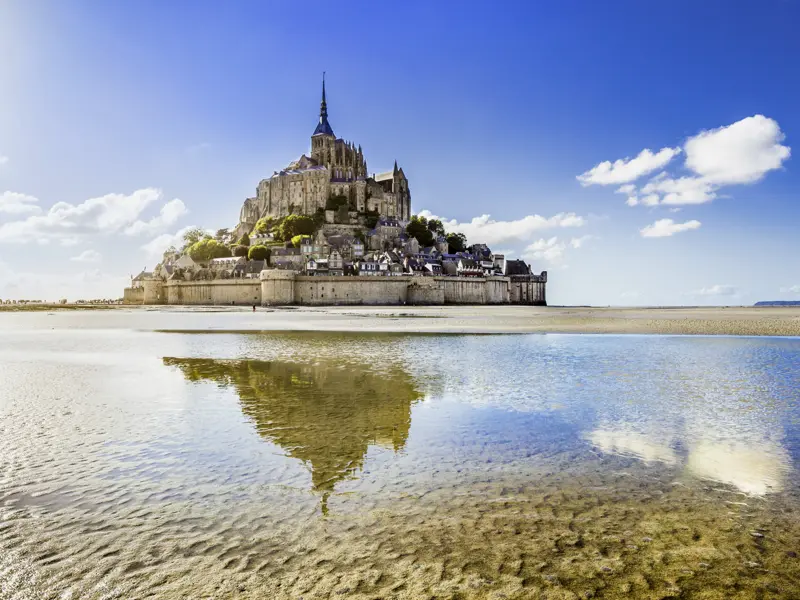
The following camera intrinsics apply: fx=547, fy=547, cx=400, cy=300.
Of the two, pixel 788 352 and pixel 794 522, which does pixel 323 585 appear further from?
pixel 788 352

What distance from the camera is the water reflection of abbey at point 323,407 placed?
547cm

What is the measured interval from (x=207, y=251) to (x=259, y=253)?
11472 millimetres

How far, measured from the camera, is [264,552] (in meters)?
3.35

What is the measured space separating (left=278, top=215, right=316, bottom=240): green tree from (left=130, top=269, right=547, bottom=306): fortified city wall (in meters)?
15.8

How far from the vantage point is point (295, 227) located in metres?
80.9

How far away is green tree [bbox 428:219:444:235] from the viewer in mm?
89500

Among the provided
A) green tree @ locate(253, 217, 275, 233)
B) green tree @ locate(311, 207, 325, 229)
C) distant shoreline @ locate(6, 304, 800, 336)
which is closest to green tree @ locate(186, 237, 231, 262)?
green tree @ locate(253, 217, 275, 233)

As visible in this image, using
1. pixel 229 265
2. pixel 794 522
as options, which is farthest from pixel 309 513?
pixel 229 265

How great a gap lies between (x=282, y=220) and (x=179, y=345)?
69790mm

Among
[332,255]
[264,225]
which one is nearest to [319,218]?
[264,225]

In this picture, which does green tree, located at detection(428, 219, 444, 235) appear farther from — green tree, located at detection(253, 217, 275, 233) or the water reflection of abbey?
the water reflection of abbey

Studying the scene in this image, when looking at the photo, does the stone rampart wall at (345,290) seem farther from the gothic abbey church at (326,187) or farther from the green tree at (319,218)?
the gothic abbey church at (326,187)

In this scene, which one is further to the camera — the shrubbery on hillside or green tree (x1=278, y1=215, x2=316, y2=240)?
green tree (x1=278, y1=215, x2=316, y2=240)

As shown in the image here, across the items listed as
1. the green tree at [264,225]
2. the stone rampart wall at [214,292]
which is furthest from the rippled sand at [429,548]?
the green tree at [264,225]
